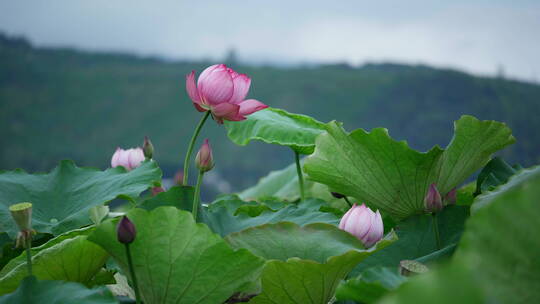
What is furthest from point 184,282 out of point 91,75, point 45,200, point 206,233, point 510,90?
point 91,75

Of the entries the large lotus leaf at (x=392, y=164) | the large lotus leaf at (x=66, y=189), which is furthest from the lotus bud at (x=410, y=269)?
Answer: the large lotus leaf at (x=66, y=189)

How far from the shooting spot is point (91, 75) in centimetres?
4647

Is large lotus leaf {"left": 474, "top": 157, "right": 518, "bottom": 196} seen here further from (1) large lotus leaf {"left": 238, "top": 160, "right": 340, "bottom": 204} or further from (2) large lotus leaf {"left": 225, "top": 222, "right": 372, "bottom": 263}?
(1) large lotus leaf {"left": 238, "top": 160, "right": 340, "bottom": 204}

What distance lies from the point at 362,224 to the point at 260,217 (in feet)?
0.45

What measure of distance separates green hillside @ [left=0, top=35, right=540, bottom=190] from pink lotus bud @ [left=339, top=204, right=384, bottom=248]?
3784cm

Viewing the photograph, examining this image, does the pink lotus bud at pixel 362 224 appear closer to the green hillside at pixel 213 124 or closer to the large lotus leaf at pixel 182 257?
the large lotus leaf at pixel 182 257

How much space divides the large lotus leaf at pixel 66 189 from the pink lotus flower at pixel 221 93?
12 centimetres

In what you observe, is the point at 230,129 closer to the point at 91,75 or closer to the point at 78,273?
the point at 78,273

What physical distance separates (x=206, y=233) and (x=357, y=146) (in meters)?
0.28

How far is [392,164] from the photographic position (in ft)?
2.29

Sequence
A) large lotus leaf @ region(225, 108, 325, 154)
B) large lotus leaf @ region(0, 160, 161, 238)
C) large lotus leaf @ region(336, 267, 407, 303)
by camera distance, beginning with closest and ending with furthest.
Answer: large lotus leaf @ region(336, 267, 407, 303) → large lotus leaf @ region(0, 160, 161, 238) → large lotus leaf @ region(225, 108, 325, 154)

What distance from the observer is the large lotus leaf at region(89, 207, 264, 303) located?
19.3 inches

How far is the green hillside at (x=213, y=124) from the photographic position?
131ft

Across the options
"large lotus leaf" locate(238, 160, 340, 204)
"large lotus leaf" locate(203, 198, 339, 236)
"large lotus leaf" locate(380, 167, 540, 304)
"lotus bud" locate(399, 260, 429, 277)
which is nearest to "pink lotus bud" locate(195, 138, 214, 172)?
"large lotus leaf" locate(203, 198, 339, 236)
